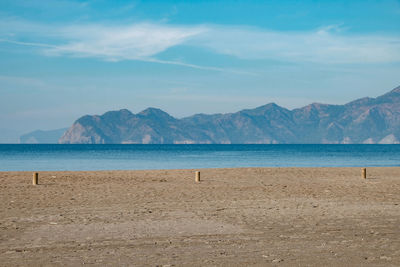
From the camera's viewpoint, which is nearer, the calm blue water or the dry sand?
the dry sand

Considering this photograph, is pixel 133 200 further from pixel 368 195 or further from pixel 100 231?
pixel 368 195

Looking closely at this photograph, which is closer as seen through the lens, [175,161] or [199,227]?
[199,227]

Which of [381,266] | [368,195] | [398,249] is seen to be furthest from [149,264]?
[368,195]

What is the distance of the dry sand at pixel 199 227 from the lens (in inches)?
377

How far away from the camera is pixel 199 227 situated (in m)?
13.1

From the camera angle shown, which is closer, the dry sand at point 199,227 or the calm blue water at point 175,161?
the dry sand at point 199,227

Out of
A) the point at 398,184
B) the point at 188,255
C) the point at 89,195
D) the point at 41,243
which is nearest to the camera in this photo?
the point at 188,255

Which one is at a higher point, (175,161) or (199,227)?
(199,227)

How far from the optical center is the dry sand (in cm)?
958

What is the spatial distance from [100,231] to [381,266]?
687cm

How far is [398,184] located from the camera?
27203 millimetres

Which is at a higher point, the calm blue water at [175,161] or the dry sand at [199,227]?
the dry sand at [199,227]

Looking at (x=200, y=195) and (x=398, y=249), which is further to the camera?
(x=200, y=195)

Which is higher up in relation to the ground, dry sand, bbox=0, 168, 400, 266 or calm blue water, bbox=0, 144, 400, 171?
dry sand, bbox=0, 168, 400, 266
